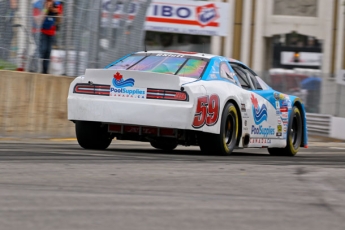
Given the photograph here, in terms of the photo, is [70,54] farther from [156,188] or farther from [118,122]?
[156,188]

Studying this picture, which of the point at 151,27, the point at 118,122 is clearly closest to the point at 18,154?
the point at 118,122

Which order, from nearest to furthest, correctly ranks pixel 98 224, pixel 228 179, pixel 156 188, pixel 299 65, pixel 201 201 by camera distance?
pixel 98 224
pixel 201 201
pixel 156 188
pixel 228 179
pixel 299 65

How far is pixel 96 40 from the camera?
49.6 ft

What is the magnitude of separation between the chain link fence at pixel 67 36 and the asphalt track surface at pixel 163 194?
541cm

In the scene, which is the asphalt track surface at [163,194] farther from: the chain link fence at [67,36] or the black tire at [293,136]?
the chain link fence at [67,36]

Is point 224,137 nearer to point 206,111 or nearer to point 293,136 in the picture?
point 206,111

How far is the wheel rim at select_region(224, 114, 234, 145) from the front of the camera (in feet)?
33.6

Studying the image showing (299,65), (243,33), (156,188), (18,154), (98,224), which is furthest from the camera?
(243,33)

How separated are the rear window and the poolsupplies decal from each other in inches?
17.2

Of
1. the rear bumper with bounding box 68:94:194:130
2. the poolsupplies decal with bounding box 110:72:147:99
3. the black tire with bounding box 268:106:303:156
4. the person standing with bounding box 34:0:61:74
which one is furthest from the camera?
the person standing with bounding box 34:0:61:74

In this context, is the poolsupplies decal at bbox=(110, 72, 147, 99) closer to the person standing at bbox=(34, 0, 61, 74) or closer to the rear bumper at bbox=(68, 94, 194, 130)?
the rear bumper at bbox=(68, 94, 194, 130)

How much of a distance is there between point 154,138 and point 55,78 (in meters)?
4.24

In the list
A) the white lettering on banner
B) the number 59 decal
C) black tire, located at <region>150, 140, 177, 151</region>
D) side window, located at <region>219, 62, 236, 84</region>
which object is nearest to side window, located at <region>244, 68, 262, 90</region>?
side window, located at <region>219, 62, 236, 84</region>

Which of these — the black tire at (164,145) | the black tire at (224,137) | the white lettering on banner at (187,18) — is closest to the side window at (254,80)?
the black tire at (224,137)
